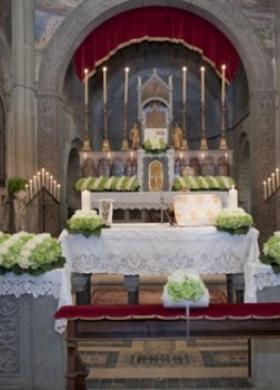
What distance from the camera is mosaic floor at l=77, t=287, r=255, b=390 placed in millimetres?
4316

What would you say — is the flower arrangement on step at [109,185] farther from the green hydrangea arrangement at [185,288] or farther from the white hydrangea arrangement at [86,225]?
the green hydrangea arrangement at [185,288]

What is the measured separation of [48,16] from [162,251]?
894 centimetres

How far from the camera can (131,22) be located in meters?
14.0

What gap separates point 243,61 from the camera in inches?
498

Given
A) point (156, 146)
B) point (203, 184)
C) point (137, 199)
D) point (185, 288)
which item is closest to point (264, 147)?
point (156, 146)

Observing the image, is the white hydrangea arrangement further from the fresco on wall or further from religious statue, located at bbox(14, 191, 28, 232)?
the fresco on wall

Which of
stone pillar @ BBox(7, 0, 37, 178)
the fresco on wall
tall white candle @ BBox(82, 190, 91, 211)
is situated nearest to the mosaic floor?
tall white candle @ BBox(82, 190, 91, 211)

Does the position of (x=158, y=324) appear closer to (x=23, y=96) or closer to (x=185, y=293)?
(x=185, y=293)

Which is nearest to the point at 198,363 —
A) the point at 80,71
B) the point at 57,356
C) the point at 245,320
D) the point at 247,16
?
the point at 57,356

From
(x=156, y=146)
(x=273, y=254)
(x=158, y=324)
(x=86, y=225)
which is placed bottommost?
(x=158, y=324)

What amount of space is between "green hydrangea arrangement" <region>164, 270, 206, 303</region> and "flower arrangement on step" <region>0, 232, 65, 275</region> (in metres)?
1.21

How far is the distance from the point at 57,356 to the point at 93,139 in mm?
16186

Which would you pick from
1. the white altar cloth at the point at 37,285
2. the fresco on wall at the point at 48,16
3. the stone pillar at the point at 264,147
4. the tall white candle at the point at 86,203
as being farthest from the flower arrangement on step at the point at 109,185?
the white altar cloth at the point at 37,285

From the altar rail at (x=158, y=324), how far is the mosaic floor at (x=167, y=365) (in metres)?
1.25
